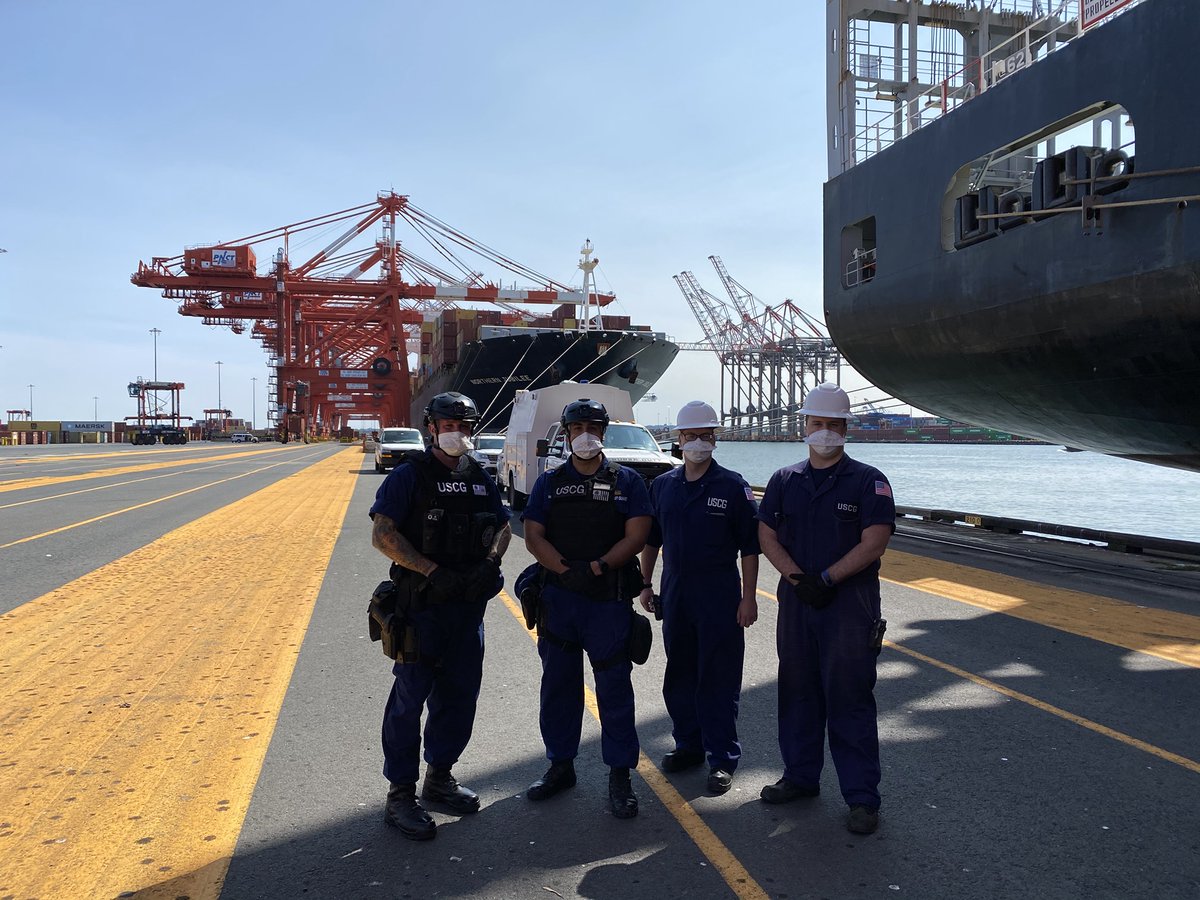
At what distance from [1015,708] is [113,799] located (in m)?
4.91

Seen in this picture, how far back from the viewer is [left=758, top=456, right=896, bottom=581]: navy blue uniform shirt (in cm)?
395

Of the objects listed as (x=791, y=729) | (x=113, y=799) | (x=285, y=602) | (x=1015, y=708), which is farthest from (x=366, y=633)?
(x=1015, y=708)

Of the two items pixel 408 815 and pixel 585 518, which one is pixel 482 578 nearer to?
pixel 585 518

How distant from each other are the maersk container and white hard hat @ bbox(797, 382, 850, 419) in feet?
233

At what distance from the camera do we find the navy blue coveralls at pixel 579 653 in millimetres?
4055

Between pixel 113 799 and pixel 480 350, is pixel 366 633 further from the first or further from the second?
pixel 480 350

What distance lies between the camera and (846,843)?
3609 mm

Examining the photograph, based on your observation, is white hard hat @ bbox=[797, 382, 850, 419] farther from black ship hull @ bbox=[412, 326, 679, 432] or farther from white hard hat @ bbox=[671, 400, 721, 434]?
black ship hull @ bbox=[412, 326, 679, 432]

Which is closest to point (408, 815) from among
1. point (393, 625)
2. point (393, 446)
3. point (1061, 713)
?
point (393, 625)

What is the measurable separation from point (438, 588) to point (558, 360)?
42997mm

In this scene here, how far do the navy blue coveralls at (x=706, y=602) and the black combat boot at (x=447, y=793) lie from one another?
1118 millimetres

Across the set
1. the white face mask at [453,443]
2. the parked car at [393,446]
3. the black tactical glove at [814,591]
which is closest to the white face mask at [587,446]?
the white face mask at [453,443]

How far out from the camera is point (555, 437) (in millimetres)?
16203

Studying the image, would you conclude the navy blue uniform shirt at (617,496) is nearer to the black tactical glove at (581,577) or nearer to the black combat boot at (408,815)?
the black tactical glove at (581,577)
